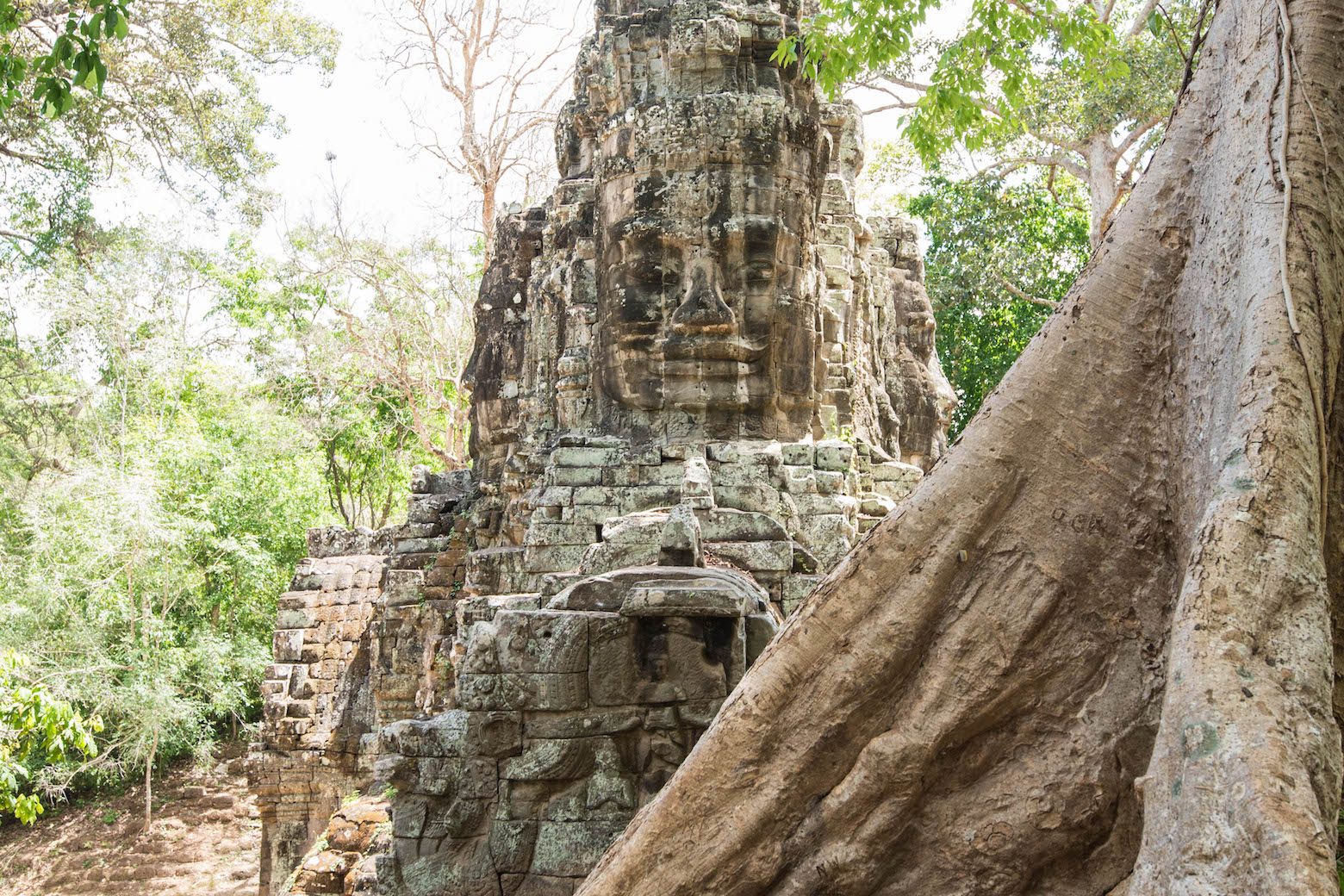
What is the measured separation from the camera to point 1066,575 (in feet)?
9.11

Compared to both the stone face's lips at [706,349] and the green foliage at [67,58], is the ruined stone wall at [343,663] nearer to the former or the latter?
the stone face's lips at [706,349]

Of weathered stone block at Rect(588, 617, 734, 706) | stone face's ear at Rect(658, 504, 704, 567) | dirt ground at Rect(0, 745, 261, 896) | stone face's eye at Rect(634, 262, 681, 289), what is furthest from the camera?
dirt ground at Rect(0, 745, 261, 896)

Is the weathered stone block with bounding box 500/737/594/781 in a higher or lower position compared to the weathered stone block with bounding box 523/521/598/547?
lower

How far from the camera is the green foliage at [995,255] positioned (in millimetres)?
16516

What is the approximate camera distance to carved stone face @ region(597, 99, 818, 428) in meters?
7.99

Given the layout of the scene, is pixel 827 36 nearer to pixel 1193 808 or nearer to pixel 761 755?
pixel 761 755

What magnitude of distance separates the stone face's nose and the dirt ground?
35.7ft

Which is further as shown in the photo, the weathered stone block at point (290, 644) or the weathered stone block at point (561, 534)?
the weathered stone block at point (290, 644)

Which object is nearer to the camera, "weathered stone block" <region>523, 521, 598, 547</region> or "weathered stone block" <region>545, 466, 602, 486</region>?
"weathered stone block" <region>523, 521, 598, 547</region>

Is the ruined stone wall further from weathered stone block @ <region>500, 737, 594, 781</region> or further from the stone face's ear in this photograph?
weathered stone block @ <region>500, 737, 594, 781</region>

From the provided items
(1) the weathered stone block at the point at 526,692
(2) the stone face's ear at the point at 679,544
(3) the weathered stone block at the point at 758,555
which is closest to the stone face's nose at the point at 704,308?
(3) the weathered stone block at the point at 758,555

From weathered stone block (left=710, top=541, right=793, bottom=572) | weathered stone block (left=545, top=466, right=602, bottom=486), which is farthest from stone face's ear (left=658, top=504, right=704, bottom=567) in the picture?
weathered stone block (left=545, top=466, right=602, bottom=486)

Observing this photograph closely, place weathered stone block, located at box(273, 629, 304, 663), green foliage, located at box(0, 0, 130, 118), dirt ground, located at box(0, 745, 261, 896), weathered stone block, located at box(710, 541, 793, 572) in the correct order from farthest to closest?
dirt ground, located at box(0, 745, 261, 896), weathered stone block, located at box(273, 629, 304, 663), weathered stone block, located at box(710, 541, 793, 572), green foliage, located at box(0, 0, 130, 118)

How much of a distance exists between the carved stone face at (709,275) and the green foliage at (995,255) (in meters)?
8.97
